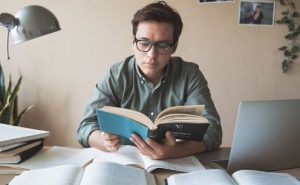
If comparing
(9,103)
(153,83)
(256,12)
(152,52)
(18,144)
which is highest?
(256,12)

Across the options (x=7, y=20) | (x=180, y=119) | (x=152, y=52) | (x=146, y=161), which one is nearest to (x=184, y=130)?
(x=180, y=119)

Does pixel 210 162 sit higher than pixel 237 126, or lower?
lower

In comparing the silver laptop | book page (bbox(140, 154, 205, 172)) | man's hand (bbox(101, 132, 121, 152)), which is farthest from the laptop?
man's hand (bbox(101, 132, 121, 152))

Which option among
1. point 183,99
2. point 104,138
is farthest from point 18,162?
point 183,99

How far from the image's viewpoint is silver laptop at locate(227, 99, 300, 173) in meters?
0.87

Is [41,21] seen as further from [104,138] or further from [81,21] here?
[81,21]

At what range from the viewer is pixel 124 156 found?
1007 millimetres

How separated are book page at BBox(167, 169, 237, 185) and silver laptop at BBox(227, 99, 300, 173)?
11 centimetres

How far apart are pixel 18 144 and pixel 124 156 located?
0.32m

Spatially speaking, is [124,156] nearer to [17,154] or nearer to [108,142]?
[108,142]

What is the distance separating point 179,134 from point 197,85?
0.42 meters

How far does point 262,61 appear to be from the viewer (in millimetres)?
2484

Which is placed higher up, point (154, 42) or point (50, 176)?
point (154, 42)

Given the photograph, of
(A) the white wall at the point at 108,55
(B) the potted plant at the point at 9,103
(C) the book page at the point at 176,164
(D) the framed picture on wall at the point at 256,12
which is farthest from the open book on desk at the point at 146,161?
(D) the framed picture on wall at the point at 256,12
